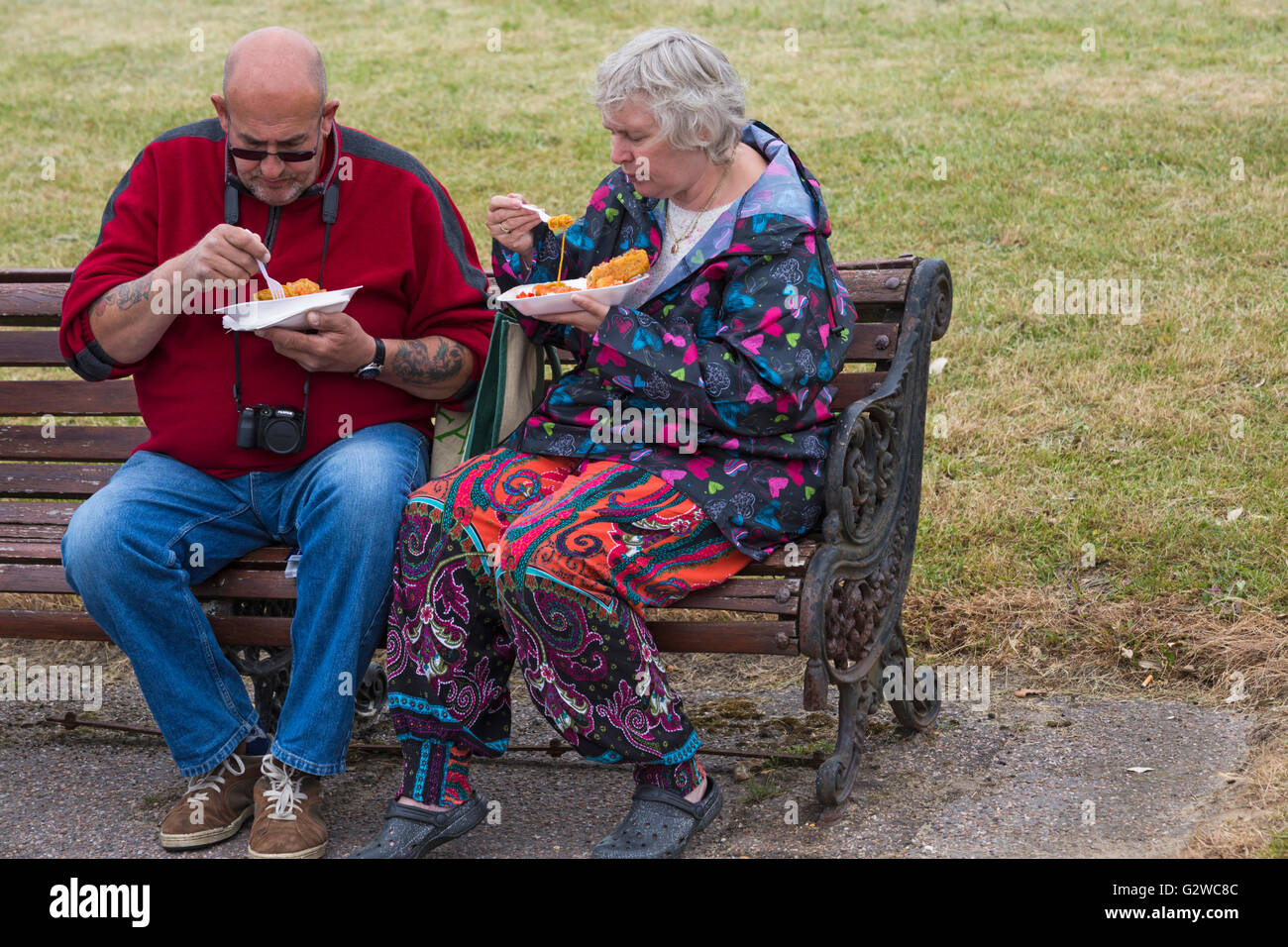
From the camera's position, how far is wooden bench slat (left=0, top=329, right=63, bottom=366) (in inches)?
156

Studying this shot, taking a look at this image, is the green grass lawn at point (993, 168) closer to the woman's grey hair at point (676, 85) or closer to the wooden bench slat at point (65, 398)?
the woman's grey hair at point (676, 85)

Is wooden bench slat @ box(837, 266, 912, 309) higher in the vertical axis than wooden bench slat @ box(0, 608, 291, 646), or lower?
higher

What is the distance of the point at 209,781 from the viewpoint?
3.21 meters

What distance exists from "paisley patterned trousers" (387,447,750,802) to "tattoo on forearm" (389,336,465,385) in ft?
1.07

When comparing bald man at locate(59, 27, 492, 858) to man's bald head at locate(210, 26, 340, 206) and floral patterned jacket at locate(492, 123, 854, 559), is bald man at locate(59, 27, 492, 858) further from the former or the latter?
floral patterned jacket at locate(492, 123, 854, 559)

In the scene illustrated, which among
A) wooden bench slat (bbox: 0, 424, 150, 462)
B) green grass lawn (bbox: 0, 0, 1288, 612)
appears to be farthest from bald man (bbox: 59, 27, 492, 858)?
green grass lawn (bbox: 0, 0, 1288, 612)

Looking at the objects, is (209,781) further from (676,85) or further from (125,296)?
(676,85)

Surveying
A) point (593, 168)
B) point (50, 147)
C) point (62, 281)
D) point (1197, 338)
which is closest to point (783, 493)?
point (62, 281)

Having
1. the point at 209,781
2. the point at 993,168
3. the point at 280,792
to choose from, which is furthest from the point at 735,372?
the point at 993,168

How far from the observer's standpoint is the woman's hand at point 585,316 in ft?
9.60

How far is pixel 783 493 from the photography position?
3.02 m

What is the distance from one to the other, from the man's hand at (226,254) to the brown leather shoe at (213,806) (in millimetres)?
1075

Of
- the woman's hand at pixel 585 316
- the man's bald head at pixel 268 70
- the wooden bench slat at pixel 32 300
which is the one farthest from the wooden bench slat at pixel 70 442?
the woman's hand at pixel 585 316

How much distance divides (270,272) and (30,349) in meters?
1.08
